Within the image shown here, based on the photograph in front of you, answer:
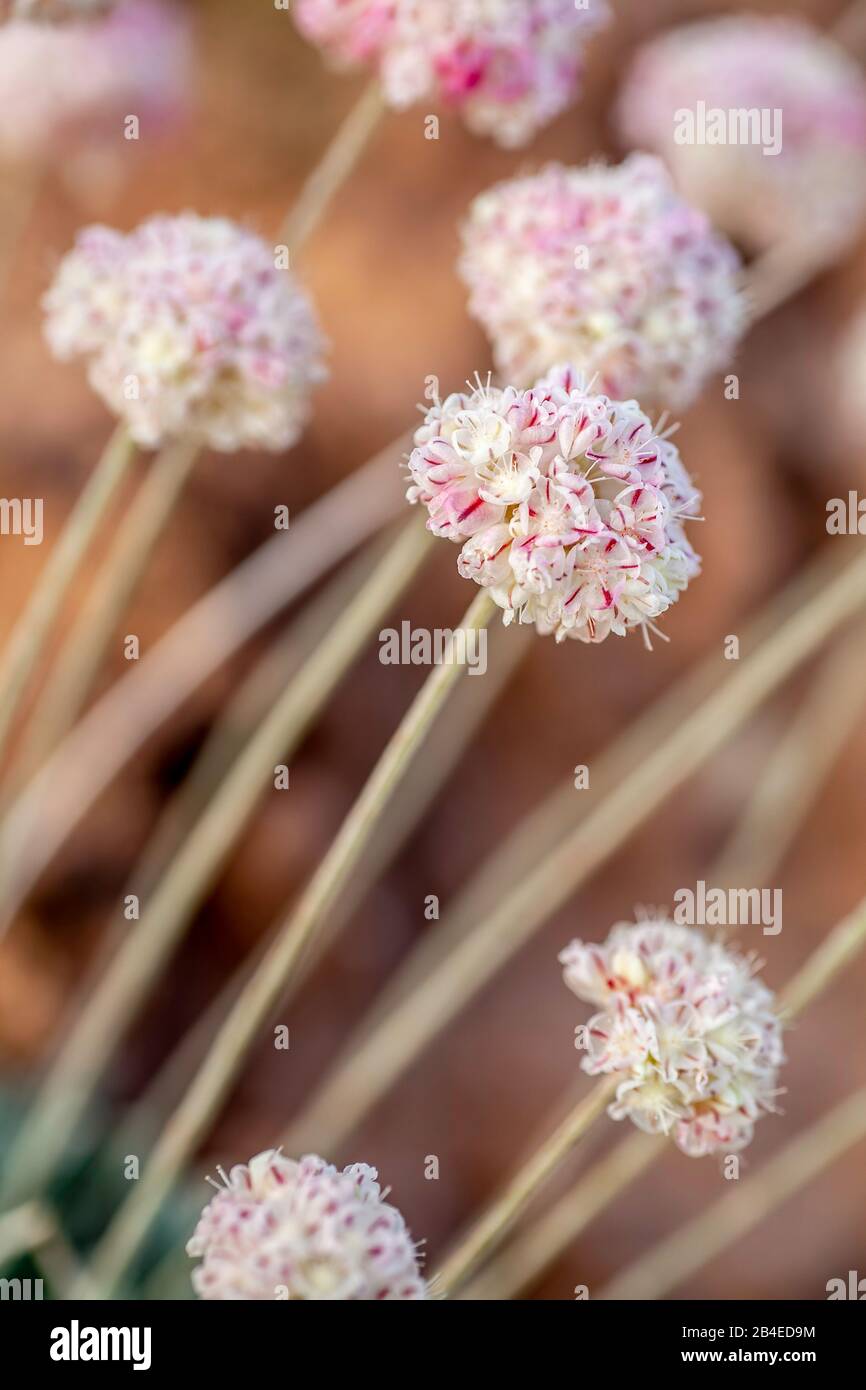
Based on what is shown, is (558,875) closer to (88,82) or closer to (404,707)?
(404,707)

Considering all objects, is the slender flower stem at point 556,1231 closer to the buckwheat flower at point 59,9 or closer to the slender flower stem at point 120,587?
the slender flower stem at point 120,587

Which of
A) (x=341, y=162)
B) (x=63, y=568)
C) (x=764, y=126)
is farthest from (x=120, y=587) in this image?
(x=764, y=126)

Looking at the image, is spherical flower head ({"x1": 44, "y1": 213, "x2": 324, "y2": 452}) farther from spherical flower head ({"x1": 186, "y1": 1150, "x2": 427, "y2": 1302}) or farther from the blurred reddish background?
the blurred reddish background

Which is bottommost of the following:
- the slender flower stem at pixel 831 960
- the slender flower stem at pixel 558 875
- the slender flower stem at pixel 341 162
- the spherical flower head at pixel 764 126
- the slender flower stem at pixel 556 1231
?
the slender flower stem at pixel 556 1231

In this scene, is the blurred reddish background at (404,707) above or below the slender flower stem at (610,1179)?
above

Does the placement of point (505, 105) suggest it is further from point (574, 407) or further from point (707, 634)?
point (707, 634)

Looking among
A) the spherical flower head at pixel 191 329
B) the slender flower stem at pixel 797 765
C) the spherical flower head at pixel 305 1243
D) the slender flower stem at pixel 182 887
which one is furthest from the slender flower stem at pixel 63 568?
the slender flower stem at pixel 797 765

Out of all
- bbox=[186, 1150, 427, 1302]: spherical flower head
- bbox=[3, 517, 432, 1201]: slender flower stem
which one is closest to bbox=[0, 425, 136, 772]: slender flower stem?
bbox=[3, 517, 432, 1201]: slender flower stem
